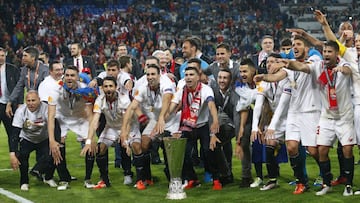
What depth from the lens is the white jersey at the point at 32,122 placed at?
10.1m

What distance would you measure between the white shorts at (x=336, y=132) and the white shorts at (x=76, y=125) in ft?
11.9

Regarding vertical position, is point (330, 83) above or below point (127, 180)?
above

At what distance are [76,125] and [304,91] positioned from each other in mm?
3522

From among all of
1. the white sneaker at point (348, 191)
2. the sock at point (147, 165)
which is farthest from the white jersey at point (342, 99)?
the sock at point (147, 165)

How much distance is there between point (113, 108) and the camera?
32.9 ft

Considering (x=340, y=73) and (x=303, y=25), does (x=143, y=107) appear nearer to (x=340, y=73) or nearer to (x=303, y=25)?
(x=340, y=73)

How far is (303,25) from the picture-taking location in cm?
3862

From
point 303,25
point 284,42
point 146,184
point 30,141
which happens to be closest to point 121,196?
point 146,184

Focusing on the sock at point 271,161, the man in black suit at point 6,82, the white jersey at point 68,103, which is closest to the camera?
the sock at point 271,161

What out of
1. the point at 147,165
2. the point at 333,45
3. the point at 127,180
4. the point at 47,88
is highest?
the point at 333,45

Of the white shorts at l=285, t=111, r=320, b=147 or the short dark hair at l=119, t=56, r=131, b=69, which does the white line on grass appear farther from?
the white shorts at l=285, t=111, r=320, b=147

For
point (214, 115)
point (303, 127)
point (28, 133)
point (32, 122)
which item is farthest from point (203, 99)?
point (28, 133)

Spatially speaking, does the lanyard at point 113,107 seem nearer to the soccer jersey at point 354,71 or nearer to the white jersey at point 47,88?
the white jersey at point 47,88

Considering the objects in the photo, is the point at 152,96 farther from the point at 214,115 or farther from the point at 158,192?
the point at 158,192
